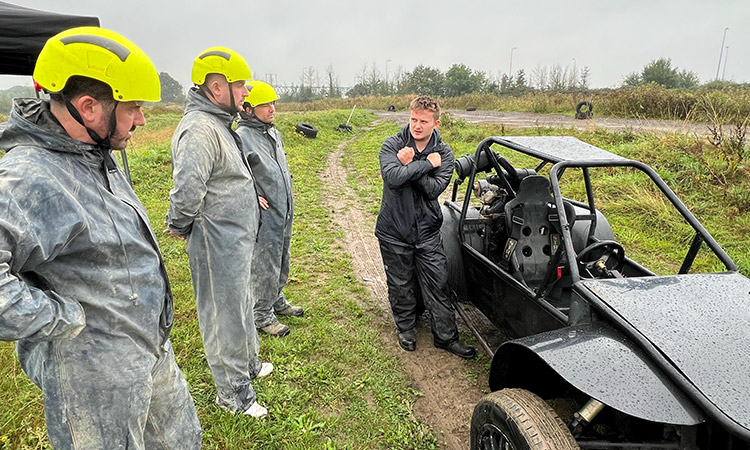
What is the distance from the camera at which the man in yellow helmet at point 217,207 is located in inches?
91.2

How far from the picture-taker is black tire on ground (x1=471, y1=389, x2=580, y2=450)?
1759mm

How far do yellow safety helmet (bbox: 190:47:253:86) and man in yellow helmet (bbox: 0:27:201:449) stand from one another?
97cm

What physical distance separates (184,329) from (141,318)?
228 centimetres

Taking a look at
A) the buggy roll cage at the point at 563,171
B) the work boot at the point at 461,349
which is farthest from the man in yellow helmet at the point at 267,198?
the buggy roll cage at the point at 563,171

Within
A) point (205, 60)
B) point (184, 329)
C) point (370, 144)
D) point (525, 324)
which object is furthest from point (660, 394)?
point (370, 144)

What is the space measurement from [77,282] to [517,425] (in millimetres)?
1779

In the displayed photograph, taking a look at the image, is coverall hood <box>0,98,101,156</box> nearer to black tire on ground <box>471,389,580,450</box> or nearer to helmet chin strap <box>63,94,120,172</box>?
helmet chin strap <box>63,94,120,172</box>

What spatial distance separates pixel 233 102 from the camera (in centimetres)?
256

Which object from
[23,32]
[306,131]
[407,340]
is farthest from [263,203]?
[306,131]

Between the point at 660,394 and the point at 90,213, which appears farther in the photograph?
the point at 660,394

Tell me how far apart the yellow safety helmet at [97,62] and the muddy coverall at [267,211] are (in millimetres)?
2012

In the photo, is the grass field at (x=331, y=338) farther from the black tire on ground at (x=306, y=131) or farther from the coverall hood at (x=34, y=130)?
the black tire on ground at (x=306, y=131)

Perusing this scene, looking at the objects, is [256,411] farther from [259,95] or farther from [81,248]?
[259,95]

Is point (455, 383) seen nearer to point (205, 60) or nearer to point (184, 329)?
point (184, 329)
